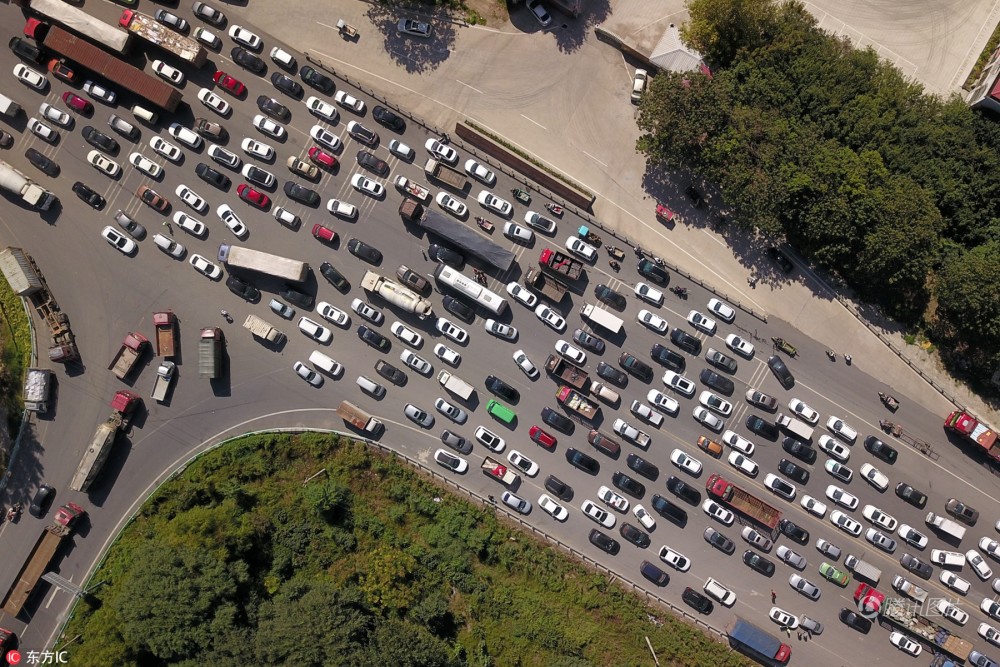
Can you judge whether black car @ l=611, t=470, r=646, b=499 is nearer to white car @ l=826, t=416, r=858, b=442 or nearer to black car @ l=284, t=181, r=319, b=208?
white car @ l=826, t=416, r=858, b=442

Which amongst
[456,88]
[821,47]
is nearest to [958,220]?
[821,47]

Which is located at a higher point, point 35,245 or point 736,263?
point 736,263

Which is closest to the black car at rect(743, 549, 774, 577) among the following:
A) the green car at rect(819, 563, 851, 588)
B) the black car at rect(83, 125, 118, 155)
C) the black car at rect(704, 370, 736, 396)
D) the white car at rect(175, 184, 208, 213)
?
the green car at rect(819, 563, 851, 588)

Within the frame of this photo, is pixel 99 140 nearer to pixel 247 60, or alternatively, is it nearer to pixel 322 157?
pixel 247 60

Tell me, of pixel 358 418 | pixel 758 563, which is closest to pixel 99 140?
pixel 358 418

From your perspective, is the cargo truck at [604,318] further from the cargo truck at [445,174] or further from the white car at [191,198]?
the white car at [191,198]

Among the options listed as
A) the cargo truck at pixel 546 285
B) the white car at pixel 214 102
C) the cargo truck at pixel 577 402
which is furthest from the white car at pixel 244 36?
the cargo truck at pixel 577 402

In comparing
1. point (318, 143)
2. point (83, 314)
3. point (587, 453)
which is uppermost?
point (318, 143)

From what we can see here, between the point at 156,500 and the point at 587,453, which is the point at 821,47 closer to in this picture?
the point at 587,453
